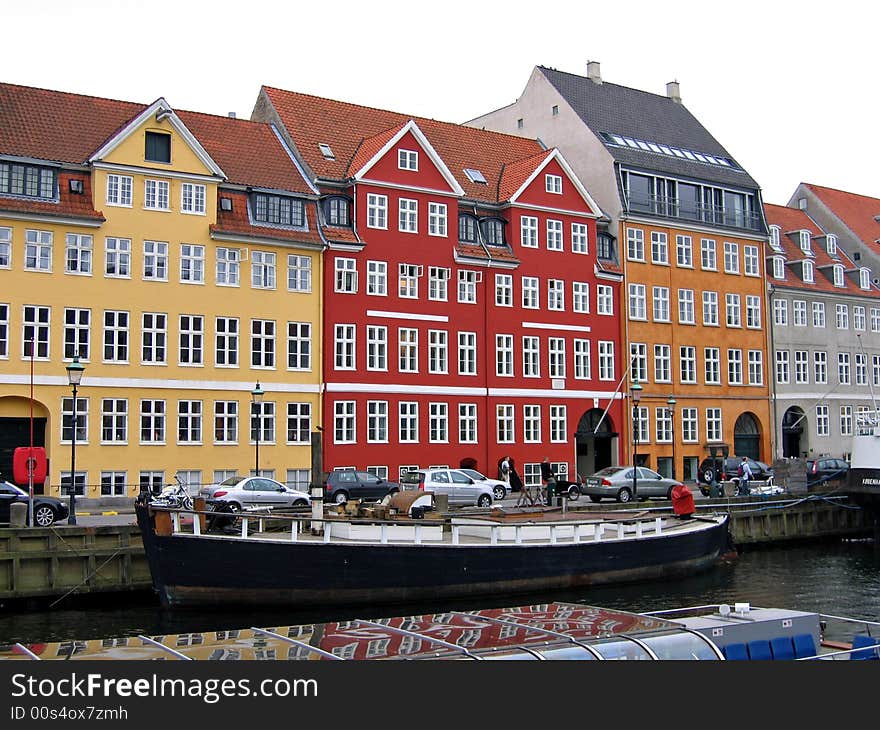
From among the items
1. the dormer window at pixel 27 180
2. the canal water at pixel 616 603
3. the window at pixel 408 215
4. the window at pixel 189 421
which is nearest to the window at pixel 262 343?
the window at pixel 189 421

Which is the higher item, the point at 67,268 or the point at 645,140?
the point at 645,140

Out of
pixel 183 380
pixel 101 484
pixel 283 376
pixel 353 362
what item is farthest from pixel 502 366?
pixel 101 484

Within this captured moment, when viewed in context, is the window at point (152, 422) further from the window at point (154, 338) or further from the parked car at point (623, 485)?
the parked car at point (623, 485)

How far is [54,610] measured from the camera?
25531 mm

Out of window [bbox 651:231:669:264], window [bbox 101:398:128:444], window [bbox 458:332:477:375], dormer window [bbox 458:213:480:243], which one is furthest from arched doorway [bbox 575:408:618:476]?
window [bbox 101:398:128:444]

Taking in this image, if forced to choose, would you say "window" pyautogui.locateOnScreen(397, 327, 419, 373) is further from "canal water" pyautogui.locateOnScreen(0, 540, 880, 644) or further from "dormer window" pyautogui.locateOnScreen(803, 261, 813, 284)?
"dormer window" pyautogui.locateOnScreen(803, 261, 813, 284)

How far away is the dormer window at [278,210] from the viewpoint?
43844 mm

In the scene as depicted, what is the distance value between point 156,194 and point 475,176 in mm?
16770

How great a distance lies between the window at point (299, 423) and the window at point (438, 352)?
620cm

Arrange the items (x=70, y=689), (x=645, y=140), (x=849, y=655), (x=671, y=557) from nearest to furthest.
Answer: (x=70, y=689), (x=849, y=655), (x=671, y=557), (x=645, y=140)

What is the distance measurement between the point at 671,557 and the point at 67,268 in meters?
24.1

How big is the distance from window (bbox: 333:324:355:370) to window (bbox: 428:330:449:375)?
381 centimetres

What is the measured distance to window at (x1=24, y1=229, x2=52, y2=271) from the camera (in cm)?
3869

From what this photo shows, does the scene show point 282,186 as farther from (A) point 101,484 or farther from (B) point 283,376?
(A) point 101,484
